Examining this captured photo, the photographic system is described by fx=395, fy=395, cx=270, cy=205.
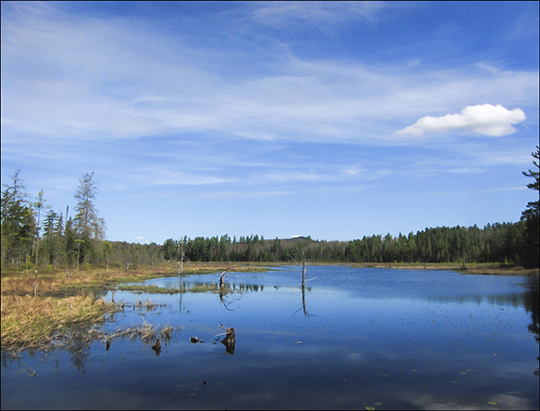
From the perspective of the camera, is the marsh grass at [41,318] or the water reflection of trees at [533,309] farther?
the water reflection of trees at [533,309]

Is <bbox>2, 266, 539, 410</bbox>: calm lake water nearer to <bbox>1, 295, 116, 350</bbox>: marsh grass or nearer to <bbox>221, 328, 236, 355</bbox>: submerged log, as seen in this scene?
<bbox>221, 328, 236, 355</bbox>: submerged log

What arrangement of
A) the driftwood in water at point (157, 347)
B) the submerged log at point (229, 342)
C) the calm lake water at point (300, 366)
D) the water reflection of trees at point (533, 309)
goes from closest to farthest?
the calm lake water at point (300, 366), the driftwood in water at point (157, 347), the submerged log at point (229, 342), the water reflection of trees at point (533, 309)

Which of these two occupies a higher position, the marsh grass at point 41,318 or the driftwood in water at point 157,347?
the marsh grass at point 41,318

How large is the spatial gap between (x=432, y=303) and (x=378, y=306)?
6.45 m

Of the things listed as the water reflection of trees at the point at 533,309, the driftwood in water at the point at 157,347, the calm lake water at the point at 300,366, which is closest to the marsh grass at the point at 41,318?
the calm lake water at the point at 300,366

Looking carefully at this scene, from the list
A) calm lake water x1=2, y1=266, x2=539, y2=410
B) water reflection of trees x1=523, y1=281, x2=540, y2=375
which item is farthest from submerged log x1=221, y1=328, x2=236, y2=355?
water reflection of trees x1=523, y1=281, x2=540, y2=375

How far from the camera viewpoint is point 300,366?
17.8 meters

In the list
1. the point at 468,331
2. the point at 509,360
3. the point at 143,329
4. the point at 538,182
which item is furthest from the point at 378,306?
the point at 538,182

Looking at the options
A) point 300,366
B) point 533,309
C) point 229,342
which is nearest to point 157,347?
point 229,342

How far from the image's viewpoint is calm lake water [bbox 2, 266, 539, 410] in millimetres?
13633

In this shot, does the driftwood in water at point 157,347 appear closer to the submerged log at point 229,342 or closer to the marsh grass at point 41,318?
the submerged log at point 229,342

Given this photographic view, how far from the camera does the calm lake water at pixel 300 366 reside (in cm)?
1363

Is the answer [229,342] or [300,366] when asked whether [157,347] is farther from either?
[300,366]

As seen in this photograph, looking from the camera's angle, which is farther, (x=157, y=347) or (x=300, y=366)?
(x=157, y=347)
